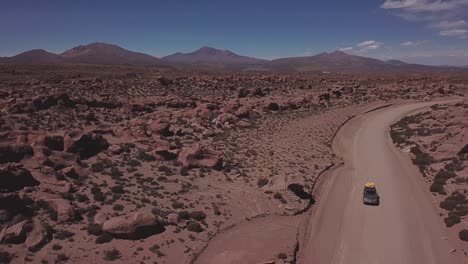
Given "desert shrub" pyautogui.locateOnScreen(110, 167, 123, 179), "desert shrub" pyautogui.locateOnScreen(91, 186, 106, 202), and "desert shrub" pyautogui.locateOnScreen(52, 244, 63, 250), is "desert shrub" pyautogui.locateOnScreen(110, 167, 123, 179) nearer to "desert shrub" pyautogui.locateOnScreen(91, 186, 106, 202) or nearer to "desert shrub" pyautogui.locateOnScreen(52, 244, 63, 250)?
"desert shrub" pyautogui.locateOnScreen(91, 186, 106, 202)

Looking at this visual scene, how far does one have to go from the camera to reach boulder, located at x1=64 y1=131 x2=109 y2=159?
3681cm

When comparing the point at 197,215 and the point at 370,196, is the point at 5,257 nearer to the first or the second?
the point at 197,215

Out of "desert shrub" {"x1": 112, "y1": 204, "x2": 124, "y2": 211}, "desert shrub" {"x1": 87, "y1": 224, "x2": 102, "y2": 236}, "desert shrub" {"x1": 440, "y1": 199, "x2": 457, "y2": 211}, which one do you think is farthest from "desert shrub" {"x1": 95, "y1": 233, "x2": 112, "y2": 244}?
"desert shrub" {"x1": 440, "y1": 199, "x2": 457, "y2": 211}

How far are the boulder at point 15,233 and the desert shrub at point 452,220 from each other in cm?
2747

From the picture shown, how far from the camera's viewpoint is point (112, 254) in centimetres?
2325

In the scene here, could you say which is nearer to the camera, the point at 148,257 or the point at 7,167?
the point at 148,257

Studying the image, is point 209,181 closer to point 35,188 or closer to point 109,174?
point 109,174

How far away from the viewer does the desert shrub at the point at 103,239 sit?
24234 millimetres

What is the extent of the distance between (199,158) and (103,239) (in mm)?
16090

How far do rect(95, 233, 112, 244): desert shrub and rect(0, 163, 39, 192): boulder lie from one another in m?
8.61

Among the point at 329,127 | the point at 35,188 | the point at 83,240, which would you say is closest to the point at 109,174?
the point at 35,188

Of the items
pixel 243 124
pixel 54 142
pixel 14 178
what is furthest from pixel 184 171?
pixel 243 124

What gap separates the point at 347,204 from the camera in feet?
108

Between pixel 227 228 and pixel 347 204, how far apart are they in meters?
10.6
